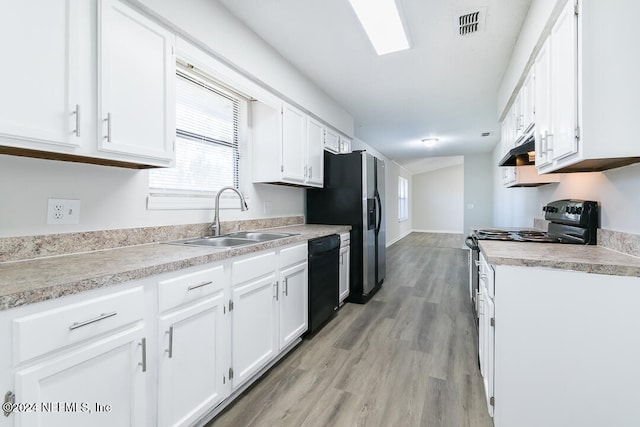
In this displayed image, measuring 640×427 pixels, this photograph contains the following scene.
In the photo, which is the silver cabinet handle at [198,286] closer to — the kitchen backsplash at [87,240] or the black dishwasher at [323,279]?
the kitchen backsplash at [87,240]

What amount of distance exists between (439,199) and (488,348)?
34.5 ft

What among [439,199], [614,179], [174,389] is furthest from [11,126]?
[439,199]

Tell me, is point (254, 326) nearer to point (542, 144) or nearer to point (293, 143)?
point (293, 143)

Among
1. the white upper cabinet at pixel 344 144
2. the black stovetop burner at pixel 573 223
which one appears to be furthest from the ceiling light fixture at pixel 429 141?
the black stovetop burner at pixel 573 223

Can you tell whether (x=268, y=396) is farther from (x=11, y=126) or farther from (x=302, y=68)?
(x=302, y=68)

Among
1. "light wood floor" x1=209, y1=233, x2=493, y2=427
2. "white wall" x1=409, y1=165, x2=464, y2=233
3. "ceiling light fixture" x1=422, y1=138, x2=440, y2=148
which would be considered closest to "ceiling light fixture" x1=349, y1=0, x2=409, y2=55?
"light wood floor" x1=209, y1=233, x2=493, y2=427

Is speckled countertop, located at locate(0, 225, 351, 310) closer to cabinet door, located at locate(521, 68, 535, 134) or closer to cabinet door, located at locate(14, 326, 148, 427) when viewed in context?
cabinet door, located at locate(14, 326, 148, 427)

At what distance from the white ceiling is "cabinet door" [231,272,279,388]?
1.95m

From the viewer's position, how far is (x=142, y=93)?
152 centimetres

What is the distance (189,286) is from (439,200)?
1135 centimetres

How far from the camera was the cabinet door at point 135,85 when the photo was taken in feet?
4.42

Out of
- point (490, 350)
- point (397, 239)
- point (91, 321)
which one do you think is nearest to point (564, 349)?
point (490, 350)

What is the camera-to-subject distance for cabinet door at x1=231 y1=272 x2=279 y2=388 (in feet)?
5.59

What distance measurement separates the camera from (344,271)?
333cm
